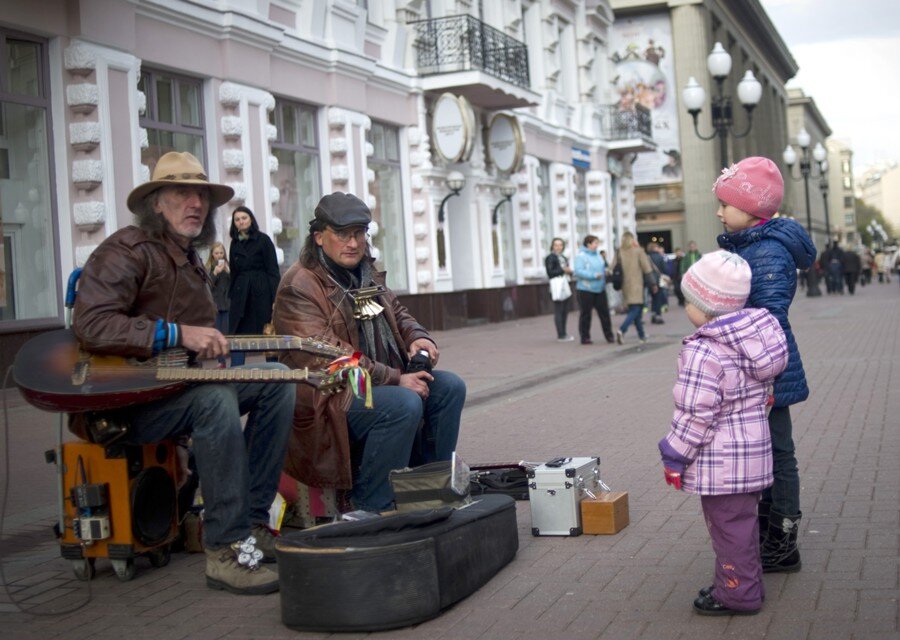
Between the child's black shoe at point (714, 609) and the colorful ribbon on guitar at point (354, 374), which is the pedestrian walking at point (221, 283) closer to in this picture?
the colorful ribbon on guitar at point (354, 374)

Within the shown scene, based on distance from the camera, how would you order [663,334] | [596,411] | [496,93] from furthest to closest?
[496,93] < [663,334] < [596,411]

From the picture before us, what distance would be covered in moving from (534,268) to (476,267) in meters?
3.96

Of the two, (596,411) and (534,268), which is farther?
(534,268)

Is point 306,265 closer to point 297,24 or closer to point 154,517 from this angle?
point 154,517

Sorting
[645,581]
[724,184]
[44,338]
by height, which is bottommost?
[645,581]

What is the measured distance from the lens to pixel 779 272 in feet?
16.6

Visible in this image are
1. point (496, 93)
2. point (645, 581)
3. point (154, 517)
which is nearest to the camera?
point (645, 581)

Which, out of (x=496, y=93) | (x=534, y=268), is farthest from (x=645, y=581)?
(x=534, y=268)

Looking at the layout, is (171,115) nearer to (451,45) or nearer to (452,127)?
(452,127)

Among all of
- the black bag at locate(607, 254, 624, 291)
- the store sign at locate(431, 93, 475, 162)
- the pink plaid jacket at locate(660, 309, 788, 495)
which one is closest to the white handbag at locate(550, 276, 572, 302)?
the black bag at locate(607, 254, 624, 291)

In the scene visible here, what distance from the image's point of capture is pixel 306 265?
643cm

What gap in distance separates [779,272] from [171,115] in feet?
45.0

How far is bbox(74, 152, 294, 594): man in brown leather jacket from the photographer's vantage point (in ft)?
17.4

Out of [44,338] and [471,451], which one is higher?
[44,338]
